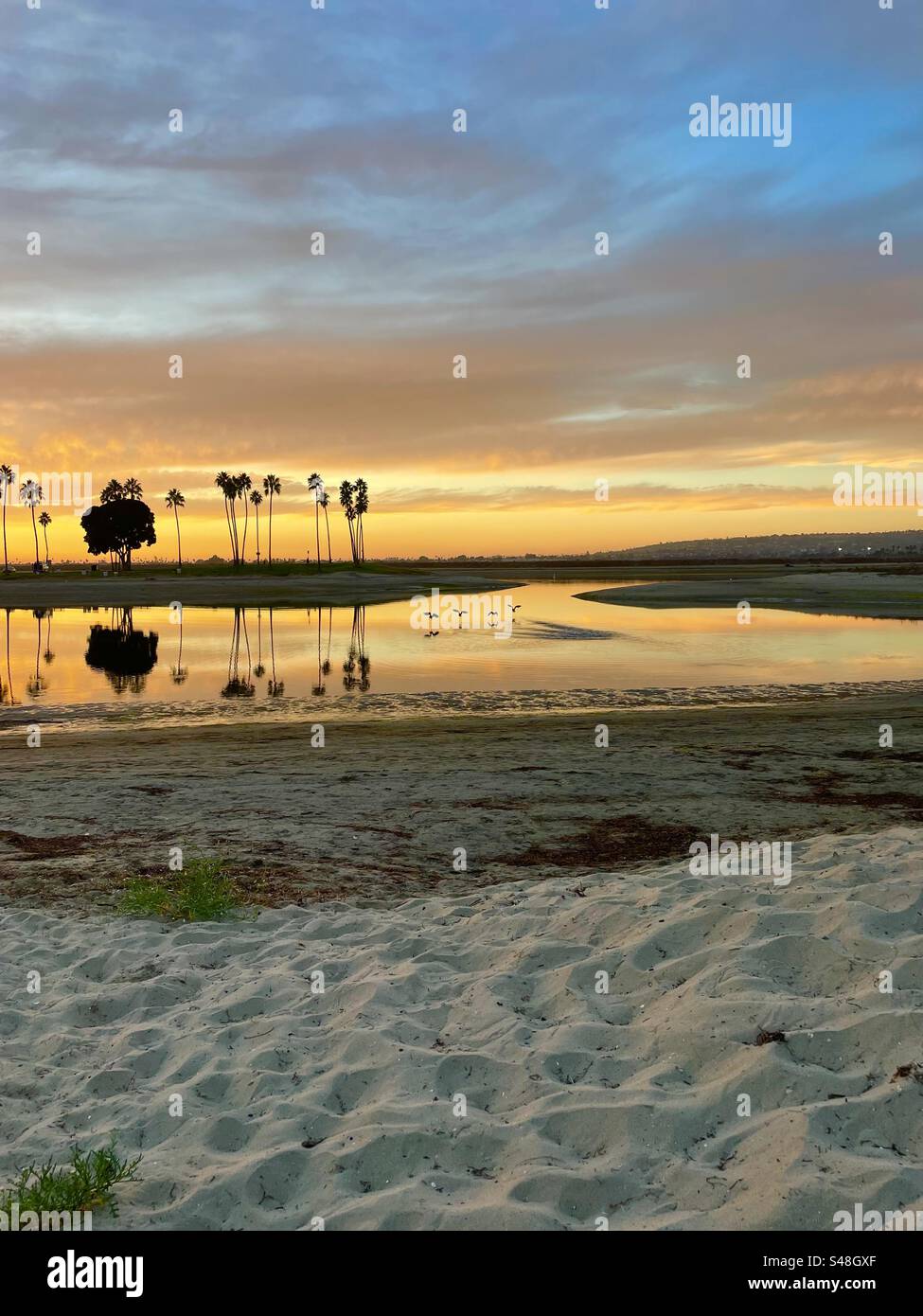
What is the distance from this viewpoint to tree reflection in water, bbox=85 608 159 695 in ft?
97.4

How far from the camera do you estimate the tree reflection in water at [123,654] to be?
97.4ft

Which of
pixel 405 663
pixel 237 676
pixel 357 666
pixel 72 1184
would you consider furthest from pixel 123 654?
pixel 72 1184

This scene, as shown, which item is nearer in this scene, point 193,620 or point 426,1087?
point 426,1087

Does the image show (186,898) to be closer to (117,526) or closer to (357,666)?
(357,666)

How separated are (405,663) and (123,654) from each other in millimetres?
12153

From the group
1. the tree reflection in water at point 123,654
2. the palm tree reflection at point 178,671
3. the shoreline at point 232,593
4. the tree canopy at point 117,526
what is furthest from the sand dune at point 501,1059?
the tree canopy at point 117,526

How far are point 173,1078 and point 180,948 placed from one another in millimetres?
2292

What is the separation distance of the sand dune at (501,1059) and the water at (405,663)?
50.7ft

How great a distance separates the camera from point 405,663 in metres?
34.2

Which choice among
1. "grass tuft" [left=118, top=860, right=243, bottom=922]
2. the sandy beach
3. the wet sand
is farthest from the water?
the sandy beach

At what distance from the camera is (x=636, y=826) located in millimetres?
12703

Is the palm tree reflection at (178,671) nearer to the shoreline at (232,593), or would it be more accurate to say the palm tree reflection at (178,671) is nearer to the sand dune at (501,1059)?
the sand dune at (501,1059)
